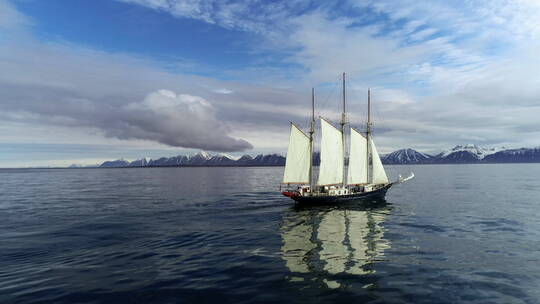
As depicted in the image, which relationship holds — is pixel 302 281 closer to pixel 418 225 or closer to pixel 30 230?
pixel 418 225

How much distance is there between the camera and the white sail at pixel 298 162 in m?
68.6

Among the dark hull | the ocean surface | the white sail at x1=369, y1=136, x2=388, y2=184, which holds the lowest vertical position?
the ocean surface

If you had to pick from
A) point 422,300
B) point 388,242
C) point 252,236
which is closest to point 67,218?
point 252,236

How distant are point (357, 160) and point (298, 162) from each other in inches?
725

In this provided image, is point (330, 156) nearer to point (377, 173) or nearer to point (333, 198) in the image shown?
point (333, 198)

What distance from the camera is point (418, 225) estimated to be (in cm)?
4447

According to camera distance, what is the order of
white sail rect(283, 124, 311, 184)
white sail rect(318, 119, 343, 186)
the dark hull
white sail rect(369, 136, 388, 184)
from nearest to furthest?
1. the dark hull
2. white sail rect(283, 124, 311, 184)
3. white sail rect(318, 119, 343, 186)
4. white sail rect(369, 136, 388, 184)

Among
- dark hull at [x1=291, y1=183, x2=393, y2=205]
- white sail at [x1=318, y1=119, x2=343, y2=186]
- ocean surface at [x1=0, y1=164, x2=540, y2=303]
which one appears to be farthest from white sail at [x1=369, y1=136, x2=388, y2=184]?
ocean surface at [x1=0, y1=164, x2=540, y2=303]

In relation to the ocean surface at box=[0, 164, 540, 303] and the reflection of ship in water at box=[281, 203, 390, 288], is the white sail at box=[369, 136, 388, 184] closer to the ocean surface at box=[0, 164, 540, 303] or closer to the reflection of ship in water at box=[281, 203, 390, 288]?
the reflection of ship in water at box=[281, 203, 390, 288]

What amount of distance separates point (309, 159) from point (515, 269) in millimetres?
46697

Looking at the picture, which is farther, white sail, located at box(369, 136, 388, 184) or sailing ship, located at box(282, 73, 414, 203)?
white sail, located at box(369, 136, 388, 184)

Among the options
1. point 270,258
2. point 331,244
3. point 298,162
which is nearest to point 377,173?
point 298,162

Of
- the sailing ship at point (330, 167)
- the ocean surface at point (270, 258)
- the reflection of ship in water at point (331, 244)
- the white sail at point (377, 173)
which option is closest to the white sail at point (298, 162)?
the sailing ship at point (330, 167)

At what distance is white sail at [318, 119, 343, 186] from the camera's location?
70812mm
